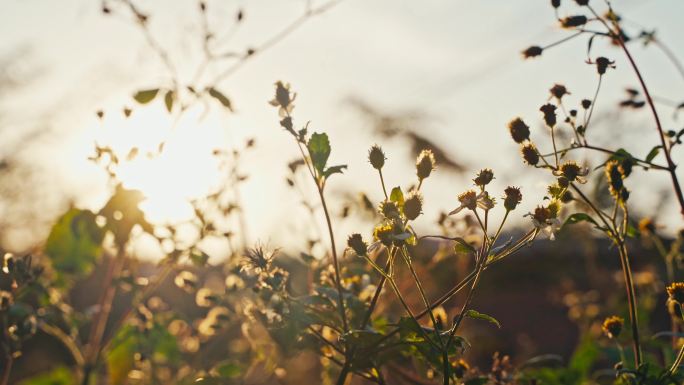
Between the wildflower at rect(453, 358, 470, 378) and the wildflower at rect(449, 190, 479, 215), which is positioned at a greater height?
the wildflower at rect(449, 190, 479, 215)

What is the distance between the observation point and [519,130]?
161 centimetres

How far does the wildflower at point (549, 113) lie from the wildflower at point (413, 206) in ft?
1.67

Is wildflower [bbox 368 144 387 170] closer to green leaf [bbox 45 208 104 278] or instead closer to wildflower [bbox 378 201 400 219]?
wildflower [bbox 378 201 400 219]

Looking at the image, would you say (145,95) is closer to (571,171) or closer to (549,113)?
(549,113)

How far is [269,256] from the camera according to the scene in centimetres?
155

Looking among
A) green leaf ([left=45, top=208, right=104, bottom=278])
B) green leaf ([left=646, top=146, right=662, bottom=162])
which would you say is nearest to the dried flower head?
green leaf ([left=646, top=146, right=662, bottom=162])

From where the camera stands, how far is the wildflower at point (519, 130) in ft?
5.27

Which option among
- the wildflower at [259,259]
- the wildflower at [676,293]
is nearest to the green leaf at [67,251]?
the wildflower at [259,259]

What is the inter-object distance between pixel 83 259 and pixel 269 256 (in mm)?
1220

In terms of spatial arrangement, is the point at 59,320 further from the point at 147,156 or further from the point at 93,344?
the point at 147,156

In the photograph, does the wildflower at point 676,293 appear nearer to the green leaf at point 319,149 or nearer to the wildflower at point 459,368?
the wildflower at point 459,368

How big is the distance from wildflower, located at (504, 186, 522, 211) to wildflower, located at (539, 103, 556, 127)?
0.32m

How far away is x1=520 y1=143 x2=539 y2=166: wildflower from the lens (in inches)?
61.9

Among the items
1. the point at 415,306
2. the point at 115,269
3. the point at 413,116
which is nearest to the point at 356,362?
the point at 115,269
